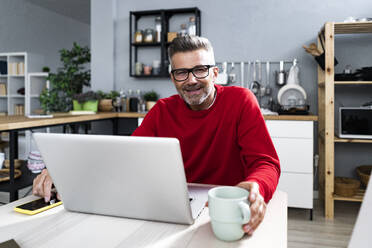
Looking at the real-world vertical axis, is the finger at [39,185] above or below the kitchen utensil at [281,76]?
below

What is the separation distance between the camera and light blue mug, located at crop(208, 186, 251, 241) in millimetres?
615

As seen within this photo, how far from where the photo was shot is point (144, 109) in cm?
362

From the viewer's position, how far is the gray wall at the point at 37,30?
6.10m

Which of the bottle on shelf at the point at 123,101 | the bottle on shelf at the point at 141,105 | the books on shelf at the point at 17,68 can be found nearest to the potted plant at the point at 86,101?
the bottle on shelf at the point at 123,101

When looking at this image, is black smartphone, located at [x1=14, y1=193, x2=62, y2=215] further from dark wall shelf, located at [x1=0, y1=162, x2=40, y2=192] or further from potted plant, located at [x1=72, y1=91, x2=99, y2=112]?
potted plant, located at [x1=72, y1=91, x2=99, y2=112]

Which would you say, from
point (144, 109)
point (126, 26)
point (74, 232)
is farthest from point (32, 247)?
point (126, 26)

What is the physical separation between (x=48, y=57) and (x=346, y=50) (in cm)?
623

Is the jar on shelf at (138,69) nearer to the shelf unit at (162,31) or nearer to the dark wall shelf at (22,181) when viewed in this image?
the shelf unit at (162,31)

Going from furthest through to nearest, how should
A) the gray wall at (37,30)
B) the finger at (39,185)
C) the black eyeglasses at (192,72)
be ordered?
1. the gray wall at (37,30)
2. the black eyeglasses at (192,72)
3. the finger at (39,185)

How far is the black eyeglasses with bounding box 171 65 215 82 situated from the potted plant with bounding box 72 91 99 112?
2353mm


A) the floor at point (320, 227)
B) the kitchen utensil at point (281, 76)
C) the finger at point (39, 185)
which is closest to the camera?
the finger at point (39, 185)

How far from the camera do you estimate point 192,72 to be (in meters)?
1.26

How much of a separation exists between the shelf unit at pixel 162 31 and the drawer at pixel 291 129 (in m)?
1.44

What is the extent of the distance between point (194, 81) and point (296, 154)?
1791 millimetres
